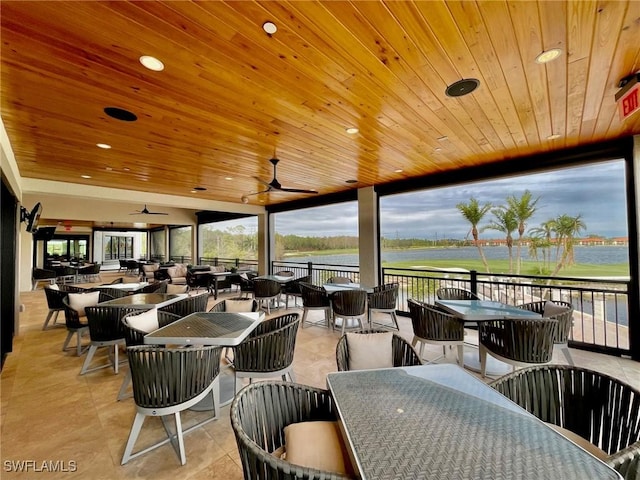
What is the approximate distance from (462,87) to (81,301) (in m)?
5.35

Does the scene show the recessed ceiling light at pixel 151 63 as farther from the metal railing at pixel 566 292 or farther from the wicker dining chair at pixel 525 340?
the metal railing at pixel 566 292

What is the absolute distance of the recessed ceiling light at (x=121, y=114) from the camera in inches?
99.5

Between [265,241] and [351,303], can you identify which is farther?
[265,241]

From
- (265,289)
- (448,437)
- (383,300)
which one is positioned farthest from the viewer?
(265,289)

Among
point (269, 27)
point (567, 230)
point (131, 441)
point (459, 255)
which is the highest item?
point (269, 27)

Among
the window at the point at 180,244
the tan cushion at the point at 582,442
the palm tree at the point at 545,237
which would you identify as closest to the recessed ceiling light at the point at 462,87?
the tan cushion at the point at 582,442

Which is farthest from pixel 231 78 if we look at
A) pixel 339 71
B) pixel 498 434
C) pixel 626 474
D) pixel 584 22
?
pixel 626 474

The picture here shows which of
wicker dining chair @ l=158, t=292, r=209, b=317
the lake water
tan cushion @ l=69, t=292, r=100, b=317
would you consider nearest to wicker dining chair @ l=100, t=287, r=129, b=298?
tan cushion @ l=69, t=292, r=100, b=317

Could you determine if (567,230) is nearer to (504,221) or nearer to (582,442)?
(504,221)

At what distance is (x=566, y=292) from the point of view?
4.71 metres

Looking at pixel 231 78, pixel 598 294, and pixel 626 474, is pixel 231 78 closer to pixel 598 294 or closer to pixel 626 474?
pixel 626 474

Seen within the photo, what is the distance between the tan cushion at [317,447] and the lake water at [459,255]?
4506 millimetres

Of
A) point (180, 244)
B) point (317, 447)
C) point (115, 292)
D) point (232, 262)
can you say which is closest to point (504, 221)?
point (317, 447)

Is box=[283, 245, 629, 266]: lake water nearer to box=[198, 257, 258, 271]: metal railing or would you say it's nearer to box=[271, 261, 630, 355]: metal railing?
box=[271, 261, 630, 355]: metal railing
